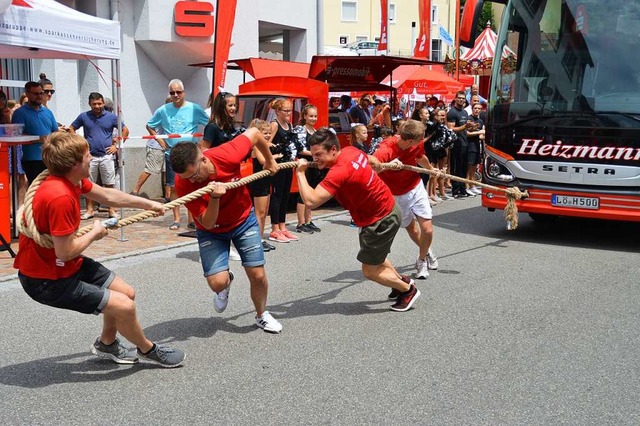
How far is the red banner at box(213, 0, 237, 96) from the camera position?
11352 millimetres

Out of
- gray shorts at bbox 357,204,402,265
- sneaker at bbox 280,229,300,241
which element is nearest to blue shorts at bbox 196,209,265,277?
gray shorts at bbox 357,204,402,265

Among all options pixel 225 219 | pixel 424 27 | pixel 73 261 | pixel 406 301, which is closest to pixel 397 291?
pixel 406 301

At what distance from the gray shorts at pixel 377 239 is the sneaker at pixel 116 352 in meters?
2.05

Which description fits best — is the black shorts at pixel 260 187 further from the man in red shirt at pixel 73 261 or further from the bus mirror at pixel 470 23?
the man in red shirt at pixel 73 261

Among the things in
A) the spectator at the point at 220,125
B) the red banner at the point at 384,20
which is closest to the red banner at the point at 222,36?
the spectator at the point at 220,125

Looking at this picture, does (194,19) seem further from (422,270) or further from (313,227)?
(422,270)

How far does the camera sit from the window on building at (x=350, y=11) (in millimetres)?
51219

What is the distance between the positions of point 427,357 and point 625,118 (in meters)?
4.96

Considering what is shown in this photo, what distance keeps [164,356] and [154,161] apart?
7807 mm

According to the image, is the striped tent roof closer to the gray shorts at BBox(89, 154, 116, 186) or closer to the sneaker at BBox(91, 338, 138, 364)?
the gray shorts at BBox(89, 154, 116, 186)

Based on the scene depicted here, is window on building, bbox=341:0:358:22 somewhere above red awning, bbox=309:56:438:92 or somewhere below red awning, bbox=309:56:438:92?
above

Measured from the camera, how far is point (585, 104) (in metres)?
9.14

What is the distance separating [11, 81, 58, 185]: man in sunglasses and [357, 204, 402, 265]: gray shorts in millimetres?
4986

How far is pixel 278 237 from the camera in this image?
9.70 meters
